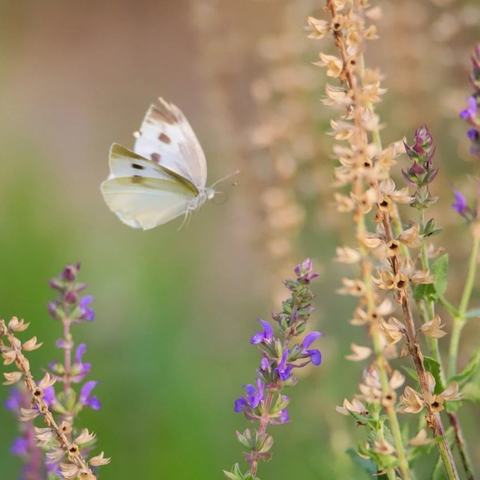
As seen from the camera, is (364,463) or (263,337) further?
(364,463)

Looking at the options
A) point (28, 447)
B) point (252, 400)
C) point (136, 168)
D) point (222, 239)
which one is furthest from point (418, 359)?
point (222, 239)

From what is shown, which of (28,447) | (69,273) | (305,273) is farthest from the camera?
(28,447)

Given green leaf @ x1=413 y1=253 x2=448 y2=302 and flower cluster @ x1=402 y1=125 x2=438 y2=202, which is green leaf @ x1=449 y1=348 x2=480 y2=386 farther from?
flower cluster @ x1=402 y1=125 x2=438 y2=202

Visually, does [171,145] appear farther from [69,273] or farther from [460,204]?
[460,204]

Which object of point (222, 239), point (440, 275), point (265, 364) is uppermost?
point (222, 239)

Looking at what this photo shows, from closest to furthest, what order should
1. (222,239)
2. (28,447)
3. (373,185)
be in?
(373,185)
(28,447)
(222,239)

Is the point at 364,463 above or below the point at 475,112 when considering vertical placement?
below

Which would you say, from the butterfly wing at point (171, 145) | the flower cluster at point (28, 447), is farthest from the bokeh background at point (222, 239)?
the flower cluster at point (28, 447)
